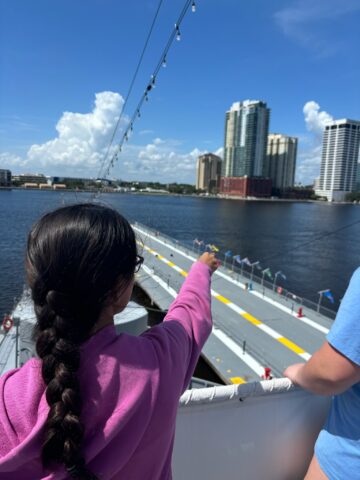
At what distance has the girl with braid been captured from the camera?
894 millimetres

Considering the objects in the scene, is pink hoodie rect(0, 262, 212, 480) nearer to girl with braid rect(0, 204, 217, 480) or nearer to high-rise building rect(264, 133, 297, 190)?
girl with braid rect(0, 204, 217, 480)

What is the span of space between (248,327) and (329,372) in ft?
44.9

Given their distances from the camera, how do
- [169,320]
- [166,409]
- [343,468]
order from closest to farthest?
[166,409] → [169,320] → [343,468]

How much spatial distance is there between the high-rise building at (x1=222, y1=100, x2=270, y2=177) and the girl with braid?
598 feet

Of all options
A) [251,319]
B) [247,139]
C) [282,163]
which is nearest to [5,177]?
[247,139]

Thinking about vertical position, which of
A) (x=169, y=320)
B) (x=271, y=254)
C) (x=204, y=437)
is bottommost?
(x=271, y=254)

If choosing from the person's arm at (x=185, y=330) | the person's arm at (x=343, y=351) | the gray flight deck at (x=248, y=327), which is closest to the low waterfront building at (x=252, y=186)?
the gray flight deck at (x=248, y=327)

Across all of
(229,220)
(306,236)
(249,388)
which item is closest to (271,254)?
(306,236)

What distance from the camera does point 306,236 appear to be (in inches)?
2454

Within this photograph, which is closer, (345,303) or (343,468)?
(345,303)

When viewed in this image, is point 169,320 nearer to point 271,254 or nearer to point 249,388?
point 249,388

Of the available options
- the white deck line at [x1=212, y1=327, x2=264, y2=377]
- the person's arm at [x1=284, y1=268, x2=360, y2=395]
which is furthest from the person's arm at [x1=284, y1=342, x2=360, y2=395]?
the white deck line at [x1=212, y1=327, x2=264, y2=377]

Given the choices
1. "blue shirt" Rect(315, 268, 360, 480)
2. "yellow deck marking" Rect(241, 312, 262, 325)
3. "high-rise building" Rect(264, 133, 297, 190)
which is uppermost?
"high-rise building" Rect(264, 133, 297, 190)

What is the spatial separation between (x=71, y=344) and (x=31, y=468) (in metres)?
0.33
